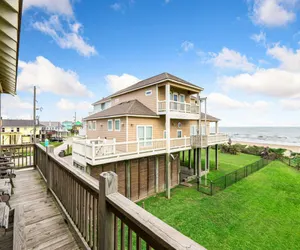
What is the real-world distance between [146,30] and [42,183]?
18.6m

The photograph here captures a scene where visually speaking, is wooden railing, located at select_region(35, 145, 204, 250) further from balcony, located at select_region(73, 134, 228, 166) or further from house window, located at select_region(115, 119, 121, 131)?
house window, located at select_region(115, 119, 121, 131)

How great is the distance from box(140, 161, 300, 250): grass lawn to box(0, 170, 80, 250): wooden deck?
19.6 feet

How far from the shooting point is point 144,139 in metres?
11.6

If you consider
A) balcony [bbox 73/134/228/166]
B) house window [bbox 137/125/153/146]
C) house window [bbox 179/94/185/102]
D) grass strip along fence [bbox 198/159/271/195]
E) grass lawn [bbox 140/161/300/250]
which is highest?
house window [bbox 179/94/185/102]

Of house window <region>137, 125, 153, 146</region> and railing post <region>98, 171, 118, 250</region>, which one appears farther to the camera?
house window <region>137, 125, 153, 146</region>

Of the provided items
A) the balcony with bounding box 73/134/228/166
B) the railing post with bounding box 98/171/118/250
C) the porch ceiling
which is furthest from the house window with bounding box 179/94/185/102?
the railing post with bounding box 98/171/118/250

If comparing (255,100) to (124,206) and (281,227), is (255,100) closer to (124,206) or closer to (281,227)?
(281,227)

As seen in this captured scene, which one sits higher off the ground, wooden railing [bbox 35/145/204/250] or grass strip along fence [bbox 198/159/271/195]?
wooden railing [bbox 35/145/204/250]

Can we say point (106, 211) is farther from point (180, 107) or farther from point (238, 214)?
point (180, 107)

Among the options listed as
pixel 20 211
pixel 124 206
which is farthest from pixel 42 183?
pixel 124 206

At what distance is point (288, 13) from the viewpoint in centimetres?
1747

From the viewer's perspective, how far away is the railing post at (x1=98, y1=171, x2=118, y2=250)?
1.52m

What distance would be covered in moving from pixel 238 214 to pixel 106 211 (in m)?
9.71

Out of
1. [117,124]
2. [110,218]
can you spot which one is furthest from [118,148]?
[110,218]
